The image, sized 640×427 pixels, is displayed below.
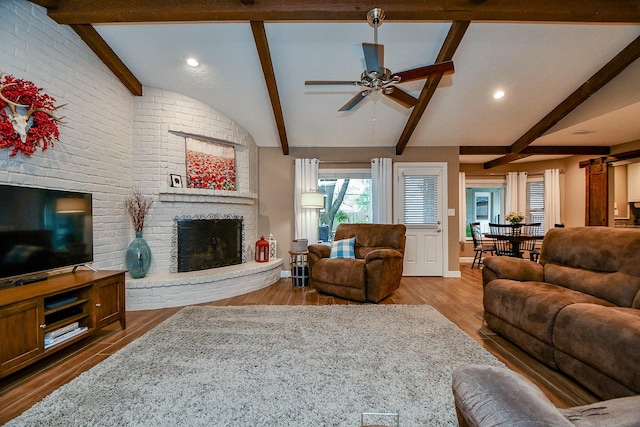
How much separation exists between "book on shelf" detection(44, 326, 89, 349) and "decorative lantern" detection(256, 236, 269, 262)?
8.18 ft

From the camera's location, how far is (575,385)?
6.12ft

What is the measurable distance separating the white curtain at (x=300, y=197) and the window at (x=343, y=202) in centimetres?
45

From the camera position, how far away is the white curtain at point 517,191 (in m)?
6.58

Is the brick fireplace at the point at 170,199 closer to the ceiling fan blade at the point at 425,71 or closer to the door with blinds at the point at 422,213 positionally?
the door with blinds at the point at 422,213

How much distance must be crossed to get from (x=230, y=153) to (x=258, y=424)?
396 centimetres

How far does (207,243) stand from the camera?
13.7ft

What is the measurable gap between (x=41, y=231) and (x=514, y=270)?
4231 millimetres

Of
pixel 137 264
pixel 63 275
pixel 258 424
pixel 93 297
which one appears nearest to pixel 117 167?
pixel 137 264

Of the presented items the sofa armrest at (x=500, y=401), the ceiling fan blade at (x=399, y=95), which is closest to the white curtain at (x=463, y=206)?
the ceiling fan blade at (x=399, y=95)

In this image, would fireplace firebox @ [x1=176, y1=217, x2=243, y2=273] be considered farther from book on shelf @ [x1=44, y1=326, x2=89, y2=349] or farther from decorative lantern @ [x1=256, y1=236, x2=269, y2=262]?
book on shelf @ [x1=44, y1=326, x2=89, y2=349]

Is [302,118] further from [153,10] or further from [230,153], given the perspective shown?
[153,10]

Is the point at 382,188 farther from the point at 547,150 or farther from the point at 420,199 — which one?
the point at 547,150

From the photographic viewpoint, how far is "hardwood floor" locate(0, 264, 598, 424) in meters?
1.79

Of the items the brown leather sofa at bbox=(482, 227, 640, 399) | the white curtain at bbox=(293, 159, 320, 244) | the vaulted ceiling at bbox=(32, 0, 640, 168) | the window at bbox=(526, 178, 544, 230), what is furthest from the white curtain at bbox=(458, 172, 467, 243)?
the brown leather sofa at bbox=(482, 227, 640, 399)
